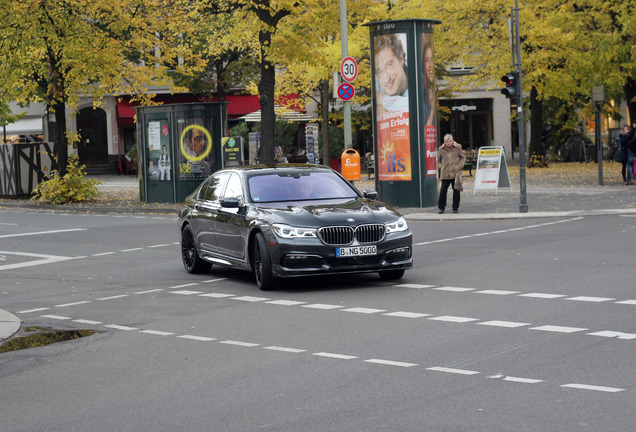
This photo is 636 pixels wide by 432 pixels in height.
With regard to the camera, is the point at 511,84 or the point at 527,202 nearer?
the point at 511,84

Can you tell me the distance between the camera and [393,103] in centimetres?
2638

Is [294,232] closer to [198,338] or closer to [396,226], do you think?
[396,226]

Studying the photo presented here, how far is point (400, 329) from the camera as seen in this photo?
956 centimetres

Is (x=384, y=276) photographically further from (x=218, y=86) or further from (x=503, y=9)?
(x=218, y=86)

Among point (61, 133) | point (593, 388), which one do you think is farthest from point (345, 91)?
point (593, 388)

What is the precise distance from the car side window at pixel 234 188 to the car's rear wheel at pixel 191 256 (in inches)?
42.9

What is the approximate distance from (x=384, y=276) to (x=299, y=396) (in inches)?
258

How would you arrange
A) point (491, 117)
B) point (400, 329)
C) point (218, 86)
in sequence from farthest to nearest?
point (491, 117)
point (218, 86)
point (400, 329)

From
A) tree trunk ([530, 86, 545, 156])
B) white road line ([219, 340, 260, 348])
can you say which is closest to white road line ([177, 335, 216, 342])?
white road line ([219, 340, 260, 348])

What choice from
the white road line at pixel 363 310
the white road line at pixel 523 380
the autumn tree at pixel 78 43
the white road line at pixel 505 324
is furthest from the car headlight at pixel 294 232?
the autumn tree at pixel 78 43

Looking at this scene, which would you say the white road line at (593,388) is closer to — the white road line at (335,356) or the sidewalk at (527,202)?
the white road line at (335,356)

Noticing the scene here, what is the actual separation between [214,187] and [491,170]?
15.8m

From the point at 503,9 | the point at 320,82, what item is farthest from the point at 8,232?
the point at 320,82

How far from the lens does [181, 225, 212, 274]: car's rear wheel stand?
15.0 meters
